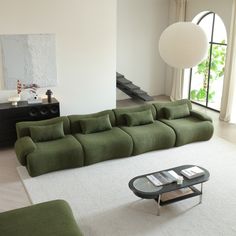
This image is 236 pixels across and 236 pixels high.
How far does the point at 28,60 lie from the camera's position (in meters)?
8.07

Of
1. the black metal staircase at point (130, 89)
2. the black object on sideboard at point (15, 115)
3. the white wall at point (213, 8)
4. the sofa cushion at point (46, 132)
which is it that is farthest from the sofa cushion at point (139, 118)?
the white wall at point (213, 8)

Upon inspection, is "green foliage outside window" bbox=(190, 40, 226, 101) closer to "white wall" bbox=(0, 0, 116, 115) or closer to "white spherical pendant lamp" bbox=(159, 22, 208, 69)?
"white wall" bbox=(0, 0, 116, 115)

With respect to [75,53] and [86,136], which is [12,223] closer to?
[86,136]

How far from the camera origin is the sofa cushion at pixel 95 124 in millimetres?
7121

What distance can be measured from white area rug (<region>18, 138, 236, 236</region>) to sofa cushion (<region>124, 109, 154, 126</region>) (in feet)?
2.59

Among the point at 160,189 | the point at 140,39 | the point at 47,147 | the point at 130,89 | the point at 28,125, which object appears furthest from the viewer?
the point at 140,39

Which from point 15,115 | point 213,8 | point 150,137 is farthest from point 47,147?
point 213,8

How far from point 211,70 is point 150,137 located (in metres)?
4.38

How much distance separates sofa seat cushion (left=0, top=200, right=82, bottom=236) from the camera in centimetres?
396

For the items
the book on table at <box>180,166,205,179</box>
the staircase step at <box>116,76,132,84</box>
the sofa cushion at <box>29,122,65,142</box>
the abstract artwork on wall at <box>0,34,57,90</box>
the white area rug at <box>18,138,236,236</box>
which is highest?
the abstract artwork on wall at <box>0,34,57,90</box>

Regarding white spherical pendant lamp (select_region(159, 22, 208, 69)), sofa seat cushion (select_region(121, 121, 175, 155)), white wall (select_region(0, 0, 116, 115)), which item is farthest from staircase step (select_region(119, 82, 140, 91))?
white spherical pendant lamp (select_region(159, 22, 208, 69))

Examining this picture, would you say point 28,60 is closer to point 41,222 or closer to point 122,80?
point 122,80

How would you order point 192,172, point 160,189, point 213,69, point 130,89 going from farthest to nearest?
point 130,89 < point 213,69 < point 192,172 < point 160,189

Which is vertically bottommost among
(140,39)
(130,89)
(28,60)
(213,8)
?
(130,89)
